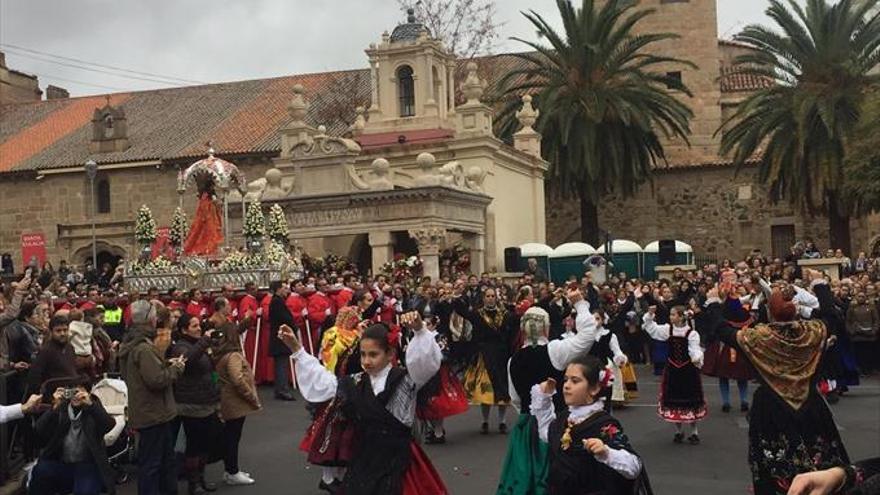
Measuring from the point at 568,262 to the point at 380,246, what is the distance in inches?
278

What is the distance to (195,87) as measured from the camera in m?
55.8

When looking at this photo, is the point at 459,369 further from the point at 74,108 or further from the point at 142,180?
the point at 74,108

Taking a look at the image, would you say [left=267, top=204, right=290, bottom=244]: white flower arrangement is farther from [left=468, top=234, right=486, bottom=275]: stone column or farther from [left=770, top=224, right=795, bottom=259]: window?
[left=770, top=224, right=795, bottom=259]: window

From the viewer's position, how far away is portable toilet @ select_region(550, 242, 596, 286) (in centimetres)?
3359

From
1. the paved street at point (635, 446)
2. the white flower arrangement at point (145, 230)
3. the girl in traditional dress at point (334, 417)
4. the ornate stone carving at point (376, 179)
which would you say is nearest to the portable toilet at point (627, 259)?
the ornate stone carving at point (376, 179)

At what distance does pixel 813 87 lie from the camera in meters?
35.1

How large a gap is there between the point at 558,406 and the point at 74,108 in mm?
52830

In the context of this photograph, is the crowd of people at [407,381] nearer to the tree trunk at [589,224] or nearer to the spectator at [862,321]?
the spectator at [862,321]

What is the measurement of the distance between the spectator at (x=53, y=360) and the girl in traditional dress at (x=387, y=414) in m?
3.79

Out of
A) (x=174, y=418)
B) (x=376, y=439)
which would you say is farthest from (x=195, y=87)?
(x=376, y=439)

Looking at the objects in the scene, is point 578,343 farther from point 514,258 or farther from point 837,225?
point 837,225

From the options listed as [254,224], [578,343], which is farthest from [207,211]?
[578,343]

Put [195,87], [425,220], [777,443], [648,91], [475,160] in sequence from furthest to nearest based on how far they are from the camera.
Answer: [195,87] < [648,91] < [475,160] < [425,220] < [777,443]

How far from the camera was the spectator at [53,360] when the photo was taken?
32.4 feet
